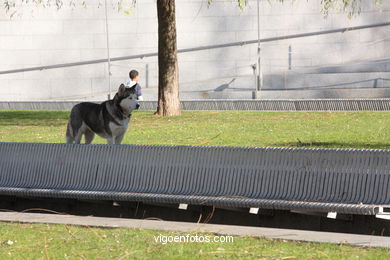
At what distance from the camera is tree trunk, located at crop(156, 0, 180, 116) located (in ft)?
71.5

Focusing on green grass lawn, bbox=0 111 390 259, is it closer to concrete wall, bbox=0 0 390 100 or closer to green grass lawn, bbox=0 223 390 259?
green grass lawn, bbox=0 223 390 259

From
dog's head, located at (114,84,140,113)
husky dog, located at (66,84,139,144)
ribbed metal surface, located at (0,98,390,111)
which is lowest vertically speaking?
ribbed metal surface, located at (0,98,390,111)

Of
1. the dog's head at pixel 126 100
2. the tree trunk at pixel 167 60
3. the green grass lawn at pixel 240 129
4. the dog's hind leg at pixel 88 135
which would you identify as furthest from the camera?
the tree trunk at pixel 167 60

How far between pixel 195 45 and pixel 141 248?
24811 mm

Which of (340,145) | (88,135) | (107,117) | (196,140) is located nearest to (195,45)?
(196,140)

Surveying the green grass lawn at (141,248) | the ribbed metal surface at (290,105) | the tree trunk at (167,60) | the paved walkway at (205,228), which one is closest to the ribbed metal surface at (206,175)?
the paved walkway at (205,228)

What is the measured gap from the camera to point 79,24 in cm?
3312

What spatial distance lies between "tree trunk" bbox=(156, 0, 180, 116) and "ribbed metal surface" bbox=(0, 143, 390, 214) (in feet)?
35.3

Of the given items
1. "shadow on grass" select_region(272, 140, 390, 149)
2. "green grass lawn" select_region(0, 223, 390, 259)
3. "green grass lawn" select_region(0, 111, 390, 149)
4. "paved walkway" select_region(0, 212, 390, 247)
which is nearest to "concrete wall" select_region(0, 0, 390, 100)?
"green grass lawn" select_region(0, 111, 390, 149)

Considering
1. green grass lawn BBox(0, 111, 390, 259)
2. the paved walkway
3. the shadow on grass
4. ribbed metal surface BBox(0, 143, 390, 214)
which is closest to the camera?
green grass lawn BBox(0, 111, 390, 259)

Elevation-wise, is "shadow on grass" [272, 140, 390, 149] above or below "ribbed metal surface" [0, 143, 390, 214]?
below

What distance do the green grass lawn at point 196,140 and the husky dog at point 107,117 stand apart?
276cm

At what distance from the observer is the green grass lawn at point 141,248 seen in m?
7.58

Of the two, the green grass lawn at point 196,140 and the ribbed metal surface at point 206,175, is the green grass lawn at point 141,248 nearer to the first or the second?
the green grass lawn at point 196,140
